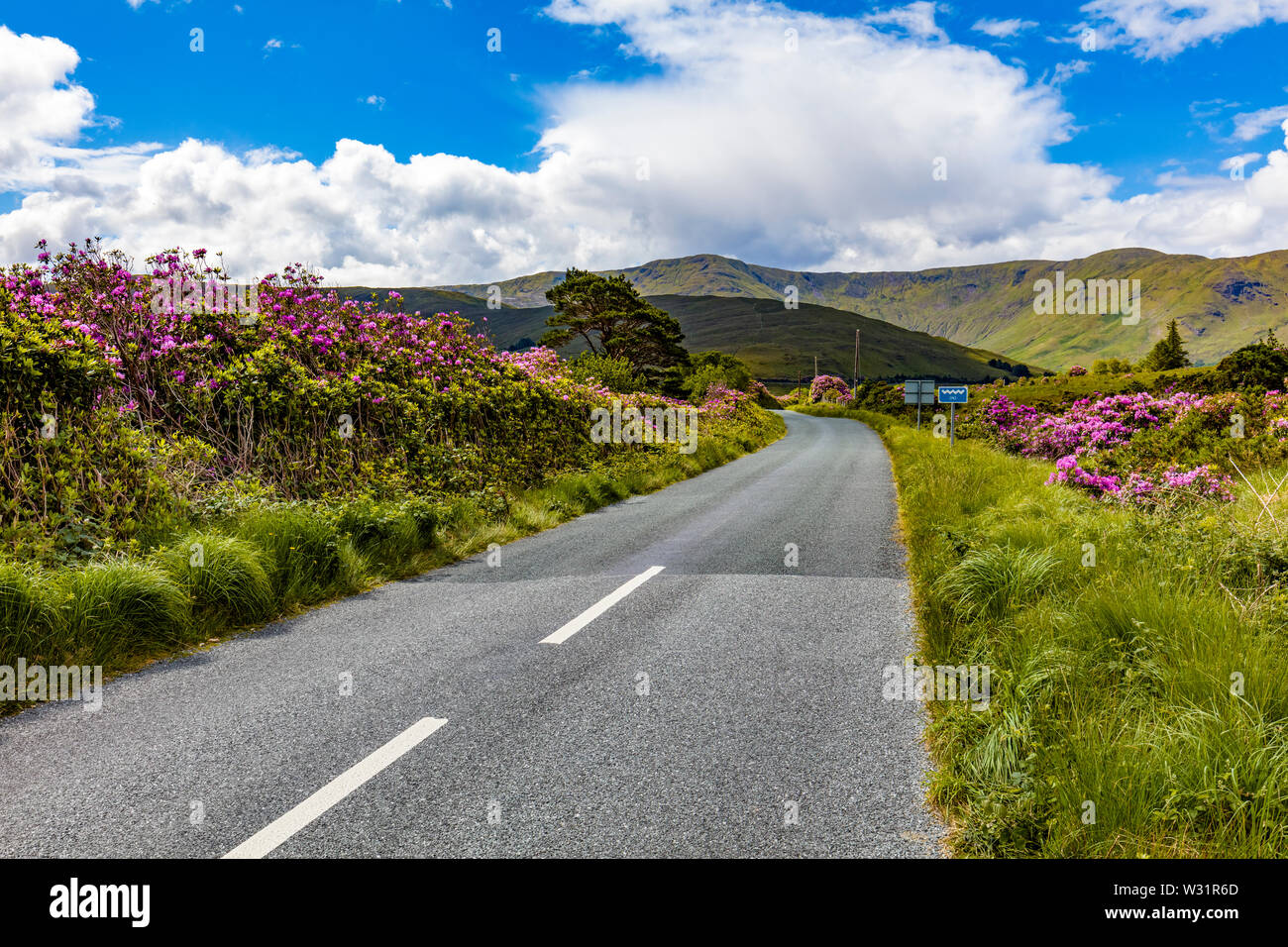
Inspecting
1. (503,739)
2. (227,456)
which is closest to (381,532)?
(227,456)

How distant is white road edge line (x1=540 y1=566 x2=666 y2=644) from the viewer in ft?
18.0

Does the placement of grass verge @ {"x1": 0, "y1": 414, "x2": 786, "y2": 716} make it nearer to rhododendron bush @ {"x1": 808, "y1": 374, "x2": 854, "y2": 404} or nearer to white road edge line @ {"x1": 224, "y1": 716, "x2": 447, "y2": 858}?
white road edge line @ {"x1": 224, "y1": 716, "x2": 447, "y2": 858}

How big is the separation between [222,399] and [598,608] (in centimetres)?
601

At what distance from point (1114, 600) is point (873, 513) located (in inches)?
313

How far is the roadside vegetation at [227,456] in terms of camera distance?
17.6 ft

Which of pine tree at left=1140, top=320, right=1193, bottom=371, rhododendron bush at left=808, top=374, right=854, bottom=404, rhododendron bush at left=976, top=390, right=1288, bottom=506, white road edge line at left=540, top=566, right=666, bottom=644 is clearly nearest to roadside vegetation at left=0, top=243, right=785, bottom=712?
white road edge line at left=540, top=566, right=666, bottom=644

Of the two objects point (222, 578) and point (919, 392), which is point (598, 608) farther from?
point (919, 392)

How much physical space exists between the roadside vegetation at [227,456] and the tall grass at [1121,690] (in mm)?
5448

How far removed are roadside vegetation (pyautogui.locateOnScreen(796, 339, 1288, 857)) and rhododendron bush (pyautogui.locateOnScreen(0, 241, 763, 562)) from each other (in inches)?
276

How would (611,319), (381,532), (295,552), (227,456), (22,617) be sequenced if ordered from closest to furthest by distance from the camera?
(22,617)
(295,552)
(381,532)
(227,456)
(611,319)

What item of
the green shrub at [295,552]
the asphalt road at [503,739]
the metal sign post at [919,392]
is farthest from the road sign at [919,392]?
the green shrub at [295,552]

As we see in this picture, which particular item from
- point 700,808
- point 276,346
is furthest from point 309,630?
point 276,346

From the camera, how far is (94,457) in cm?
640

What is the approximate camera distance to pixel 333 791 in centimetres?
316
